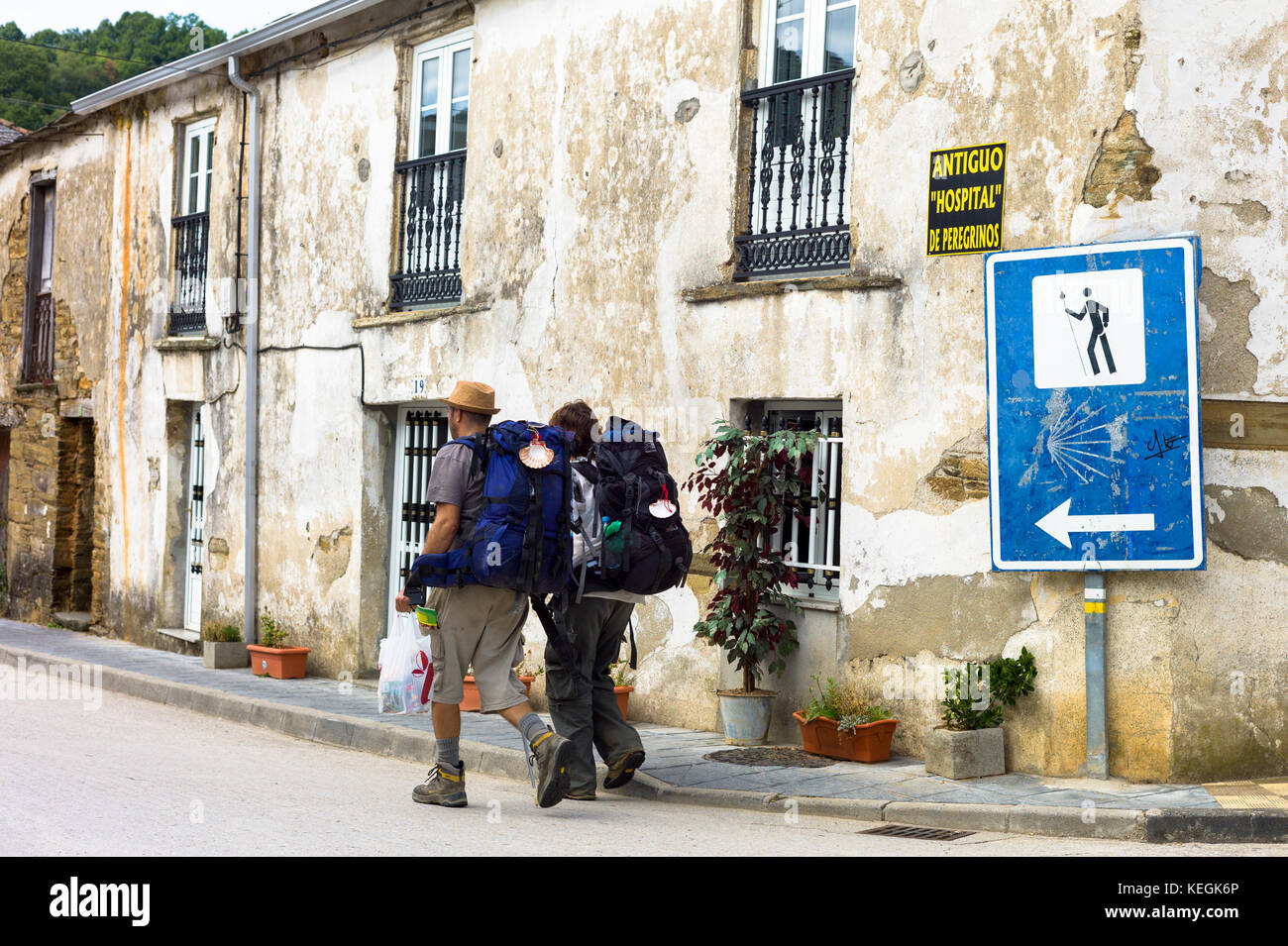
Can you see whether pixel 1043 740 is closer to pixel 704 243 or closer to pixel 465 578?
pixel 465 578

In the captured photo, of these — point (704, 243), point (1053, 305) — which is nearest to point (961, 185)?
point (1053, 305)

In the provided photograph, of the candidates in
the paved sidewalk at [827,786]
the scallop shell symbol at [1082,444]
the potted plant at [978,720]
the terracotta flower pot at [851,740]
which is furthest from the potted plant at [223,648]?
the scallop shell symbol at [1082,444]

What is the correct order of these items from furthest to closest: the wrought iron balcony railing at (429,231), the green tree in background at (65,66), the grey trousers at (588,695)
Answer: the green tree in background at (65,66) → the wrought iron balcony railing at (429,231) → the grey trousers at (588,695)

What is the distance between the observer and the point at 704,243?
9211 mm

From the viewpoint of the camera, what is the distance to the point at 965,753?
735 centimetres

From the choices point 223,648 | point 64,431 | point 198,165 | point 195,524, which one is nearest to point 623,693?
point 223,648

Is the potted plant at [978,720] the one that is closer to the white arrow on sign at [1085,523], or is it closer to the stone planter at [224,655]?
the white arrow on sign at [1085,523]

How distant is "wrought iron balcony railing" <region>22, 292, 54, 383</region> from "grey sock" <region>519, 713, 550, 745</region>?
12.3 meters

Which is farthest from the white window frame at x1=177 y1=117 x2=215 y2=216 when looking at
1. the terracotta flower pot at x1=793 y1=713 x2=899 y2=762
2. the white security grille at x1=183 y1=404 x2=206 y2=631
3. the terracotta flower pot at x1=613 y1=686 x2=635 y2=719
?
the terracotta flower pot at x1=793 y1=713 x2=899 y2=762

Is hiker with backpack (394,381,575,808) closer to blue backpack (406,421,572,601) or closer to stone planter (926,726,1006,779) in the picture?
blue backpack (406,421,572,601)

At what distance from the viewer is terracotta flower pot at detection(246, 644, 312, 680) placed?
1207 centimetres

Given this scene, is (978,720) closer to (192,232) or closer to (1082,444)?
(1082,444)

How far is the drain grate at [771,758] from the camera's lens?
7.95m

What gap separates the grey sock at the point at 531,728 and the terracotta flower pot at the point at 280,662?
586 centimetres
